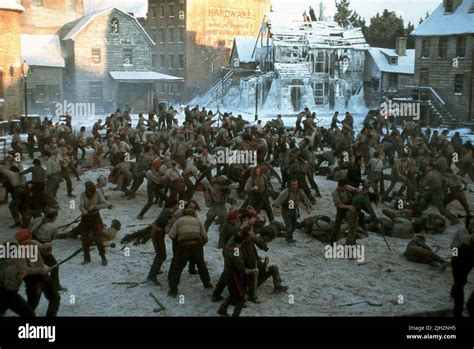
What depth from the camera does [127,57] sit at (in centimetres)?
A: 4862

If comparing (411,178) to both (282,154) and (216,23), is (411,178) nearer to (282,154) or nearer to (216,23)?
(282,154)

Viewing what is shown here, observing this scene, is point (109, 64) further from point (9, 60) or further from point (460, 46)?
point (460, 46)

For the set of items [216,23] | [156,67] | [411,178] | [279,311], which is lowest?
[279,311]

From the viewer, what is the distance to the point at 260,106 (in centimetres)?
4831

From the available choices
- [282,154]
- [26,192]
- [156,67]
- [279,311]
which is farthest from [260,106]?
[279,311]

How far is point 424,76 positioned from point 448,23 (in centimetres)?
439

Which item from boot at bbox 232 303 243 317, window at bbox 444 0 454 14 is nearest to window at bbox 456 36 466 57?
window at bbox 444 0 454 14

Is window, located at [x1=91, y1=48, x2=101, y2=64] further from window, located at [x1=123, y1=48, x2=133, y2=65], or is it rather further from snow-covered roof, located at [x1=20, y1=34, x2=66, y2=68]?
snow-covered roof, located at [x1=20, y1=34, x2=66, y2=68]

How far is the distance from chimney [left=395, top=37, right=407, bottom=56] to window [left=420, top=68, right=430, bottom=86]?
7894 millimetres

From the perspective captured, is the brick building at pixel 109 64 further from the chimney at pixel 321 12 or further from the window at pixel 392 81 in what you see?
the window at pixel 392 81

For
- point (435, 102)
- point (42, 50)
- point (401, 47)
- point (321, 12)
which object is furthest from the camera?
point (321, 12)

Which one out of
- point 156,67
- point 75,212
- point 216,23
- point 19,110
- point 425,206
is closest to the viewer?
point 425,206

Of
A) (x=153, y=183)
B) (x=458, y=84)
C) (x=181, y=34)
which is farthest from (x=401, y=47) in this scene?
(x=153, y=183)

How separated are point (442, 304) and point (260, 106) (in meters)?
39.1
